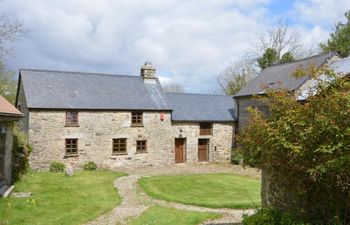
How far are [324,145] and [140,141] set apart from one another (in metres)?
20.3

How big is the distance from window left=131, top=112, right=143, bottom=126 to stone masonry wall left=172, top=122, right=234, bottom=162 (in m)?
2.79

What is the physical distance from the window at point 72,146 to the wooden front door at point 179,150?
8.01 m

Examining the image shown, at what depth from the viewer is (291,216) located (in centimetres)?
910

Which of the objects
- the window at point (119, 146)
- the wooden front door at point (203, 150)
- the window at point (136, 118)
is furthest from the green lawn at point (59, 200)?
the wooden front door at point (203, 150)

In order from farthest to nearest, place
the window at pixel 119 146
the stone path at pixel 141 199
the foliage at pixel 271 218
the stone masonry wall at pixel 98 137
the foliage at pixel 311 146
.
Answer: the window at pixel 119 146 < the stone masonry wall at pixel 98 137 < the stone path at pixel 141 199 < the foliage at pixel 271 218 < the foliage at pixel 311 146

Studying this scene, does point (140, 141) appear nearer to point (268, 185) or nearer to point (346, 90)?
point (268, 185)

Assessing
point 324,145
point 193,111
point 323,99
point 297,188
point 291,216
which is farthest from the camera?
point 193,111

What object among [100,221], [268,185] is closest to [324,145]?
[268,185]

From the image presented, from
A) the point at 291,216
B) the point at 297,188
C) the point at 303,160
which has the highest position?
the point at 303,160

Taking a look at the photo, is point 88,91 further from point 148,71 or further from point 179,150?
point 179,150

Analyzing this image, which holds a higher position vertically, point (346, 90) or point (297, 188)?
point (346, 90)

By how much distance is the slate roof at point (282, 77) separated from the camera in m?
24.5

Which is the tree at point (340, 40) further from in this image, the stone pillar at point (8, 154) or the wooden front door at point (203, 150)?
the stone pillar at point (8, 154)

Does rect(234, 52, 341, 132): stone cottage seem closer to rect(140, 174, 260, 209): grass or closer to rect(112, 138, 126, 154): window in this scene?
rect(140, 174, 260, 209): grass
